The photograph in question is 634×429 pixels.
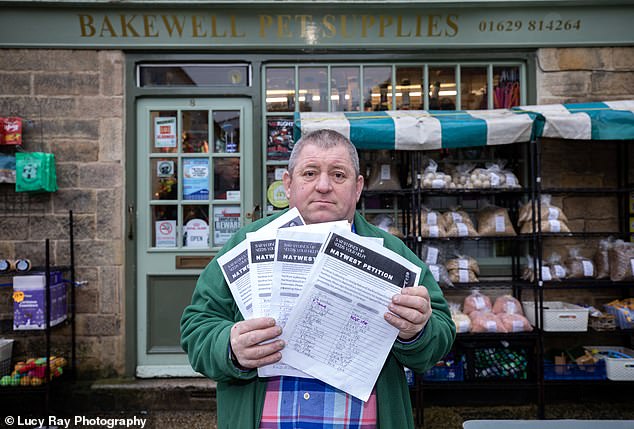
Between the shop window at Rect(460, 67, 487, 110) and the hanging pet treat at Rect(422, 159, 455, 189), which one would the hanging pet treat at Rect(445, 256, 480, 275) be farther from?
the shop window at Rect(460, 67, 487, 110)

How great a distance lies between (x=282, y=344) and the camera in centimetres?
116

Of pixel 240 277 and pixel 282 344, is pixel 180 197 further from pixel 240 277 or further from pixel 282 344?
pixel 282 344

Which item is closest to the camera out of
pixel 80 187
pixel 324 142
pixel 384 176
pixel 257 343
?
pixel 257 343

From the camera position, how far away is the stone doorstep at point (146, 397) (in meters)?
3.89

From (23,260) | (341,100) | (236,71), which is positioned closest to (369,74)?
(341,100)

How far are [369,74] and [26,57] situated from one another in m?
3.33

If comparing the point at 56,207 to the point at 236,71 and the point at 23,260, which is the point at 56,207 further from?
the point at 236,71

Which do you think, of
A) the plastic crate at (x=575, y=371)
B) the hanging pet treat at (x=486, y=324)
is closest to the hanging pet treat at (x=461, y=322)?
the hanging pet treat at (x=486, y=324)

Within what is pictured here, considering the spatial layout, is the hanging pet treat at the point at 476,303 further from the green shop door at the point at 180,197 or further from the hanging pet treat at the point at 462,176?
the green shop door at the point at 180,197

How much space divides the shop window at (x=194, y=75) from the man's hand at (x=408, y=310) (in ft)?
11.6

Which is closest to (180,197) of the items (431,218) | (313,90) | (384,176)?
(313,90)

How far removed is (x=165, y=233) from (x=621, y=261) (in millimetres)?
4208

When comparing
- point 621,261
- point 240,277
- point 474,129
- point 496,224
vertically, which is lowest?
point 621,261

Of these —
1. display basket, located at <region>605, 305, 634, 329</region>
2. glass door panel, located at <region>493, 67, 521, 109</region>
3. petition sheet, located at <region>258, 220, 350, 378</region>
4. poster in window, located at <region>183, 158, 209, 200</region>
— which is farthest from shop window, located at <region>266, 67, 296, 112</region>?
display basket, located at <region>605, 305, 634, 329</region>
